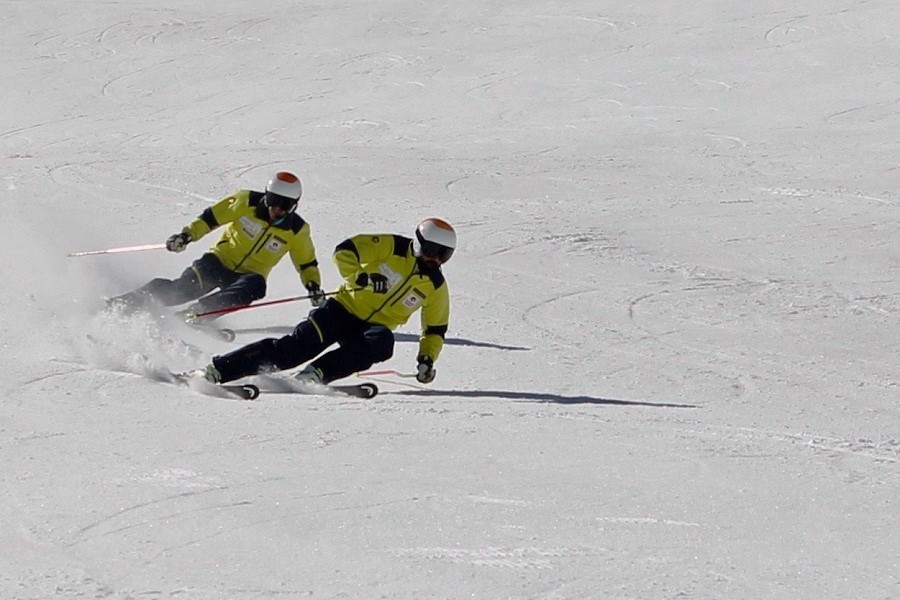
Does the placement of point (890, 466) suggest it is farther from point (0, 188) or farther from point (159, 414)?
point (0, 188)

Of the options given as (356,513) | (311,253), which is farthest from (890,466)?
Answer: (311,253)

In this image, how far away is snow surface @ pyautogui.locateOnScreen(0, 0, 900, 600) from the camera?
495 cm

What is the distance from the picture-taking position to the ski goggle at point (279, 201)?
945 cm

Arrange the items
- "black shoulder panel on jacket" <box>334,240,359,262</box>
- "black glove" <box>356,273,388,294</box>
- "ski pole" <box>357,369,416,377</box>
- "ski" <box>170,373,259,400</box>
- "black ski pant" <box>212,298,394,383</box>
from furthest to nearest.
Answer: "ski pole" <box>357,369,416,377</box> → "black shoulder panel on jacket" <box>334,240,359,262</box> → "black glove" <box>356,273,388,294</box> → "black ski pant" <box>212,298,394,383</box> → "ski" <box>170,373,259,400</box>

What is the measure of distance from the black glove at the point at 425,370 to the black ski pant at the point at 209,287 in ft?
6.99

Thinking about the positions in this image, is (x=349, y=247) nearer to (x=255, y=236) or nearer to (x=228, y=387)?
(x=228, y=387)

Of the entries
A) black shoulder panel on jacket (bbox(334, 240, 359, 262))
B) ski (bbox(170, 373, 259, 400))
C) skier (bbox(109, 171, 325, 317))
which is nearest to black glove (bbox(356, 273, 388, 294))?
black shoulder panel on jacket (bbox(334, 240, 359, 262))

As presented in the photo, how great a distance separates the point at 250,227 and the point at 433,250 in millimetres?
2433

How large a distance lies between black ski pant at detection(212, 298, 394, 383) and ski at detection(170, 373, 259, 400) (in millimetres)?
173

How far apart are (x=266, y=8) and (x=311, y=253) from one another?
61.2ft

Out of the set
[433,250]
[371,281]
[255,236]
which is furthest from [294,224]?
[433,250]

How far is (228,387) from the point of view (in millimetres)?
7492

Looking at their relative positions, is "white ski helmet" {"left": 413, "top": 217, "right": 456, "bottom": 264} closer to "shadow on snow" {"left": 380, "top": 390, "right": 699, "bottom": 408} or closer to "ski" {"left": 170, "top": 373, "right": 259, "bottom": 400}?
"shadow on snow" {"left": 380, "top": 390, "right": 699, "bottom": 408}

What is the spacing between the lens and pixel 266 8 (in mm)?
27484
